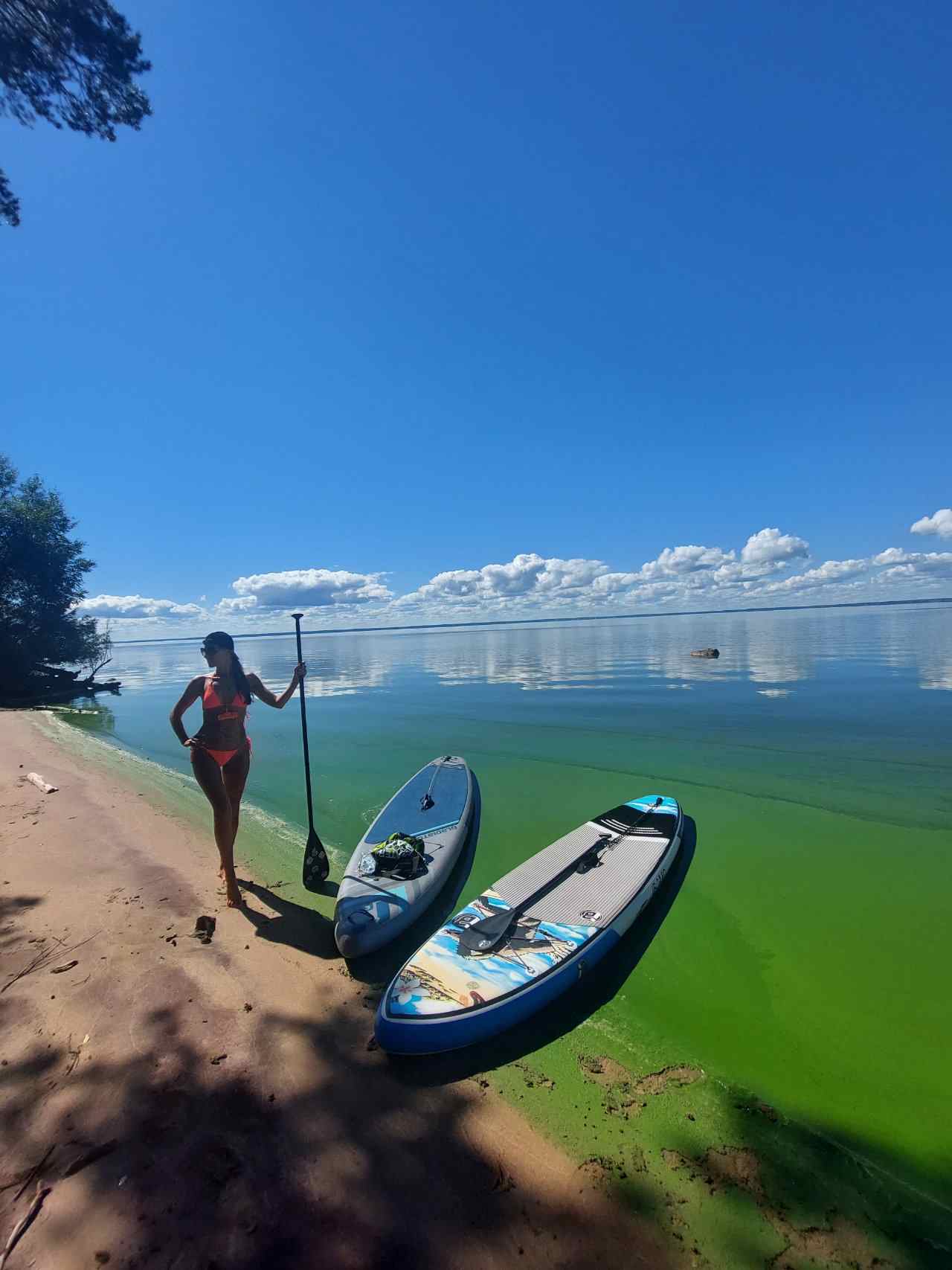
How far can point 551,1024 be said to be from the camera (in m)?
4.85

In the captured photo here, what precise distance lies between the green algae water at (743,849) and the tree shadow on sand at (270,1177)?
759 mm

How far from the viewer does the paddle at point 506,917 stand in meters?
5.26

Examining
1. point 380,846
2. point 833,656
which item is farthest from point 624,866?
point 833,656

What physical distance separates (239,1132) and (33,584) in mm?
39699

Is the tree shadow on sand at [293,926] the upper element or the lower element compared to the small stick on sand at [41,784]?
lower

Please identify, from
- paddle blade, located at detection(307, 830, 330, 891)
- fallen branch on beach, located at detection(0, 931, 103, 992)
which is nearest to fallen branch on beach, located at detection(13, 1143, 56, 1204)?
fallen branch on beach, located at detection(0, 931, 103, 992)

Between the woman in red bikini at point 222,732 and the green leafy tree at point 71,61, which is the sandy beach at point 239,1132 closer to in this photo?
the woman in red bikini at point 222,732

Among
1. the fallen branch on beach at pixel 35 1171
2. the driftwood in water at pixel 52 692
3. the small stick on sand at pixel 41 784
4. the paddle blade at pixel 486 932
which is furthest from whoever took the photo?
the driftwood in water at pixel 52 692

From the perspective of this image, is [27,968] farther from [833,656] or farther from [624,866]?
[833,656]

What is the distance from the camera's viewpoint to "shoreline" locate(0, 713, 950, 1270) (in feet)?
10.1

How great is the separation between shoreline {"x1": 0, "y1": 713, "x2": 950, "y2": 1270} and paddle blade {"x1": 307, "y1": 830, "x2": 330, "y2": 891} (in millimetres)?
1082

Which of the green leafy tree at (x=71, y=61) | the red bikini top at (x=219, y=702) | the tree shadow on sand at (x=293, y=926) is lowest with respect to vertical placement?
the tree shadow on sand at (x=293, y=926)

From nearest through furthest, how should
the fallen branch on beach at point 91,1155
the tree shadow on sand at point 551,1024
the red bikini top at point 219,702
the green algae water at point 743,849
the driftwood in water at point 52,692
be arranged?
the fallen branch on beach at point 91,1155 → the tree shadow on sand at point 551,1024 → the green algae water at point 743,849 → the red bikini top at point 219,702 → the driftwood in water at point 52,692

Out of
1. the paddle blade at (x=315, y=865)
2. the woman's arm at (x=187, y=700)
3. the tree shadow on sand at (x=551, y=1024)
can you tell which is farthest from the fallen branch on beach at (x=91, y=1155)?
the paddle blade at (x=315, y=865)
